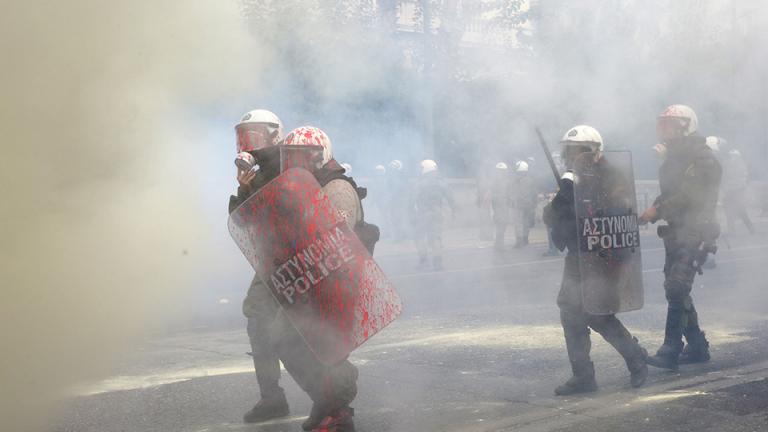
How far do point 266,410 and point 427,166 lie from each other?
340 inches

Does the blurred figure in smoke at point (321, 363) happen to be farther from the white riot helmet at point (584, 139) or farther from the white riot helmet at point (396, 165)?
the white riot helmet at point (396, 165)

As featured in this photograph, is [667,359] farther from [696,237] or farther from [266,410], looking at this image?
[266,410]

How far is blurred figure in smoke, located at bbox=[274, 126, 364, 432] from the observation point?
15.5 ft

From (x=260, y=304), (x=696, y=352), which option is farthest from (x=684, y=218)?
(x=260, y=304)

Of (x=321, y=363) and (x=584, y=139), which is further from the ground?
(x=584, y=139)

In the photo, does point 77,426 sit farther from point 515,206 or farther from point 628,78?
point 515,206

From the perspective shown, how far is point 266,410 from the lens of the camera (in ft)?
17.4

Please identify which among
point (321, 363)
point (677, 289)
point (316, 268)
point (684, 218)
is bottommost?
point (677, 289)

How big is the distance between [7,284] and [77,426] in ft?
2.74

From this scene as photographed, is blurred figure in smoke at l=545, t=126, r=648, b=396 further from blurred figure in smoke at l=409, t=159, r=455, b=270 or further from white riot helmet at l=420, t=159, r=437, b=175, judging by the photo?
blurred figure in smoke at l=409, t=159, r=455, b=270

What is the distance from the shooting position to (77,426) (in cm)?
529

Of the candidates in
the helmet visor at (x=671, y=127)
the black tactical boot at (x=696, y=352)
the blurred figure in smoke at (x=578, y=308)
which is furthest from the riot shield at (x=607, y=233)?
the black tactical boot at (x=696, y=352)

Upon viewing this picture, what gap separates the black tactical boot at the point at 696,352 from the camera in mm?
6391

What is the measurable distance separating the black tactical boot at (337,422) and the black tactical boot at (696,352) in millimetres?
2613
